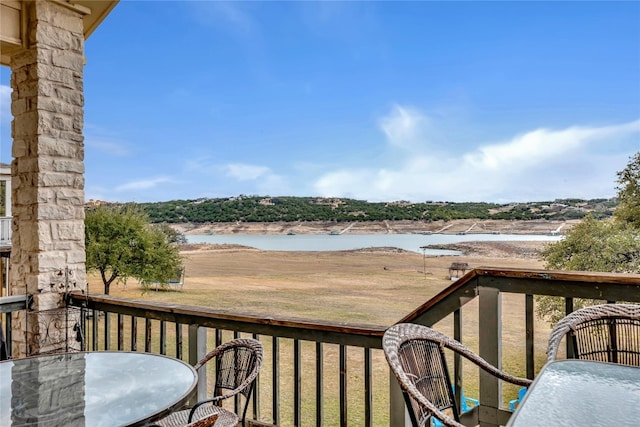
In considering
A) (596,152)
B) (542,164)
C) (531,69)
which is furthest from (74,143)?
(542,164)

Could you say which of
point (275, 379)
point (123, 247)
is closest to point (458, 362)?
point (275, 379)

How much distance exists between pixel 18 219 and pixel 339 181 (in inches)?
1187

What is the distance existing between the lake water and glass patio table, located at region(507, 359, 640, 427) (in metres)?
13.9

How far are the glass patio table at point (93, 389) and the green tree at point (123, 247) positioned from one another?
1178 cm

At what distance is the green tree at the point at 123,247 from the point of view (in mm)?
12461

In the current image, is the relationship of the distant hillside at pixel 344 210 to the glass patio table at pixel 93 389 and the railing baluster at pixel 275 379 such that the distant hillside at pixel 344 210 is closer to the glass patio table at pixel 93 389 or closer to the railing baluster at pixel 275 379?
the railing baluster at pixel 275 379

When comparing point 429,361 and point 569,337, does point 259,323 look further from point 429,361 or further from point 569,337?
point 569,337

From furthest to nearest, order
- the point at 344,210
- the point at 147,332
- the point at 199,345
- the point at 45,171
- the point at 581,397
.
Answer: the point at 344,210 → the point at 45,171 → the point at 147,332 → the point at 199,345 → the point at 581,397

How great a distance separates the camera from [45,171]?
9.66 feet

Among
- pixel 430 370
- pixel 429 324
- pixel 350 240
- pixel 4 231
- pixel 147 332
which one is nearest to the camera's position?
pixel 430 370

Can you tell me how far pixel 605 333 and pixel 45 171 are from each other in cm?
347

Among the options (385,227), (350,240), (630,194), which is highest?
(630,194)

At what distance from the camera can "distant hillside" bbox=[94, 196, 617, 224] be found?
12.1 meters

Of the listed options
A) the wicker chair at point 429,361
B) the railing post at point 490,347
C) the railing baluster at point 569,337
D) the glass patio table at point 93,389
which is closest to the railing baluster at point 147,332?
the glass patio table at point 93,389
